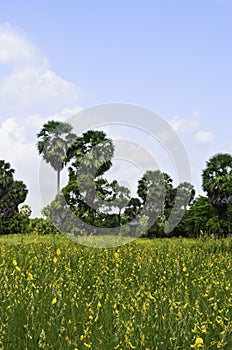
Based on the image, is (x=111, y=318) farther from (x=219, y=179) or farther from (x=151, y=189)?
(x=219, y=179)

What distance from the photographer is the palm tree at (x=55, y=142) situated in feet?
123

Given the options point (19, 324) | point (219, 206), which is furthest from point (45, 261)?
point (219, 206)

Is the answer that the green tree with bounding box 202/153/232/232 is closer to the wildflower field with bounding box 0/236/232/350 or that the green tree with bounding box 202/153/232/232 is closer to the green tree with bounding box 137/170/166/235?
the green tree with bounding box 137/170/166/235

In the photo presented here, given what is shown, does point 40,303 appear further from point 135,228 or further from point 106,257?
point 135,228

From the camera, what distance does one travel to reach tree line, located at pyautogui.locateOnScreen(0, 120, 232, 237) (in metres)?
16.5

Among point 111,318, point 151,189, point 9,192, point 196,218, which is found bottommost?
point 111,318

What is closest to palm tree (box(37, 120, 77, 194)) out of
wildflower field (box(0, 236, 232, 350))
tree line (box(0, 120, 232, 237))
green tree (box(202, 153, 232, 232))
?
tree line (box(0, 120, 232, 237))

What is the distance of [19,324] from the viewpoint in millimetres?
4438

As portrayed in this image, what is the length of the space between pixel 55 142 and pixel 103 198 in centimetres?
2489

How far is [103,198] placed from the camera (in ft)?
54.6

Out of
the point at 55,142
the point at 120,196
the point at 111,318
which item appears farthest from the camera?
the point at 55,142

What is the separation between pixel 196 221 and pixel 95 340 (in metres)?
42.2

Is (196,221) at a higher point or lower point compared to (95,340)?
higher

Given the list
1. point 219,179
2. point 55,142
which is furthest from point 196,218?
Result: point 55,142
